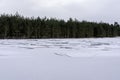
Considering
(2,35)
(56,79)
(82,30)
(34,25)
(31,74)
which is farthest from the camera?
(82,30)

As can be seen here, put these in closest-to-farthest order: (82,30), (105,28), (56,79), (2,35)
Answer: (56,79) → (2,35) → (82,30) → (105,28)

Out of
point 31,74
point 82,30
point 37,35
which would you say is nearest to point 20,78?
point 31,74

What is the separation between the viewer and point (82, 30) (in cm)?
7300

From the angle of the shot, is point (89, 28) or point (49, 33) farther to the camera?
point (89, 28)

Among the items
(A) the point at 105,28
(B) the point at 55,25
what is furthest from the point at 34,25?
(A) the point at 105,28

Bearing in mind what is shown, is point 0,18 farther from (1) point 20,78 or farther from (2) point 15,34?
(1) point 20,78

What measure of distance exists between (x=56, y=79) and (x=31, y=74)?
3.03 feet

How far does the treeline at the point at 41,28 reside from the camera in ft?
192

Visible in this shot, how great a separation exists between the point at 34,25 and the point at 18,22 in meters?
5.16

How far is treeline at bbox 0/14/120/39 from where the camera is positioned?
192 ft

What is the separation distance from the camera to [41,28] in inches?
2504

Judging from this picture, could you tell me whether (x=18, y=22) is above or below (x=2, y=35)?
above

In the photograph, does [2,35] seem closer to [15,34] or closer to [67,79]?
[15,34]

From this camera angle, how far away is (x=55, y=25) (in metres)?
66.6
